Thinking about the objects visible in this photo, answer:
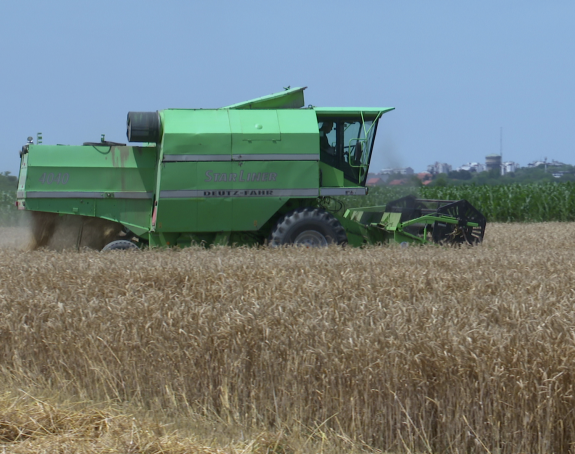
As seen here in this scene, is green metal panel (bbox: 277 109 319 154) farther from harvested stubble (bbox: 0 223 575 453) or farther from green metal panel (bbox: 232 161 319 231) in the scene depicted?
harvested stubble (bbox: 0 223 575 453)

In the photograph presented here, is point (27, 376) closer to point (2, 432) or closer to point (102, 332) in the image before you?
point (102, 332)

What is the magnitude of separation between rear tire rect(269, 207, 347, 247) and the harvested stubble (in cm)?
362

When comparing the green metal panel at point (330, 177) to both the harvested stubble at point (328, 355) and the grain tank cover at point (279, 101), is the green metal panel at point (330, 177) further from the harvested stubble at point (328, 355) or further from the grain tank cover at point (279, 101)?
the harvested stubble at point (328, 355)

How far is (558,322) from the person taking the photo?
13.6 ft

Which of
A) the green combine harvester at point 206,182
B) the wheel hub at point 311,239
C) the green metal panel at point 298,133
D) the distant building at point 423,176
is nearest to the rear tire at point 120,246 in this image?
the green combine harvester at point 206,182

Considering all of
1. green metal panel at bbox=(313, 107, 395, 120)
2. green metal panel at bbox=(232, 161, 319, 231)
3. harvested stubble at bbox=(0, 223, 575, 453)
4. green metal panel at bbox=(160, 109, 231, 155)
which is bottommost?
harvested stubble at bbox=(0, 223, 575, 453)

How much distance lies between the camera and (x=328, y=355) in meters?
3.95

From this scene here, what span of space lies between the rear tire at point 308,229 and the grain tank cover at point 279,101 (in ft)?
5.25

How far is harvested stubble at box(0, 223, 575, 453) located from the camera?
11.9 ft

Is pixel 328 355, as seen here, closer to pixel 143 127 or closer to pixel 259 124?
pixel 259 124

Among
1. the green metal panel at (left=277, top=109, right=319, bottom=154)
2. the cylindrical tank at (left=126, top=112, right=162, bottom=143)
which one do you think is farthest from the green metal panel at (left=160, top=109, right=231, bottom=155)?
the green metal panel at (left=277, top=109, right=319, bottom=154)

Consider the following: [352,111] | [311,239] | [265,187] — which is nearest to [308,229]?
[311,239]

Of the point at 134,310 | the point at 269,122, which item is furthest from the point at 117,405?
the point at 269,122

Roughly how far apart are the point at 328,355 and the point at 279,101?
6.76 meters
